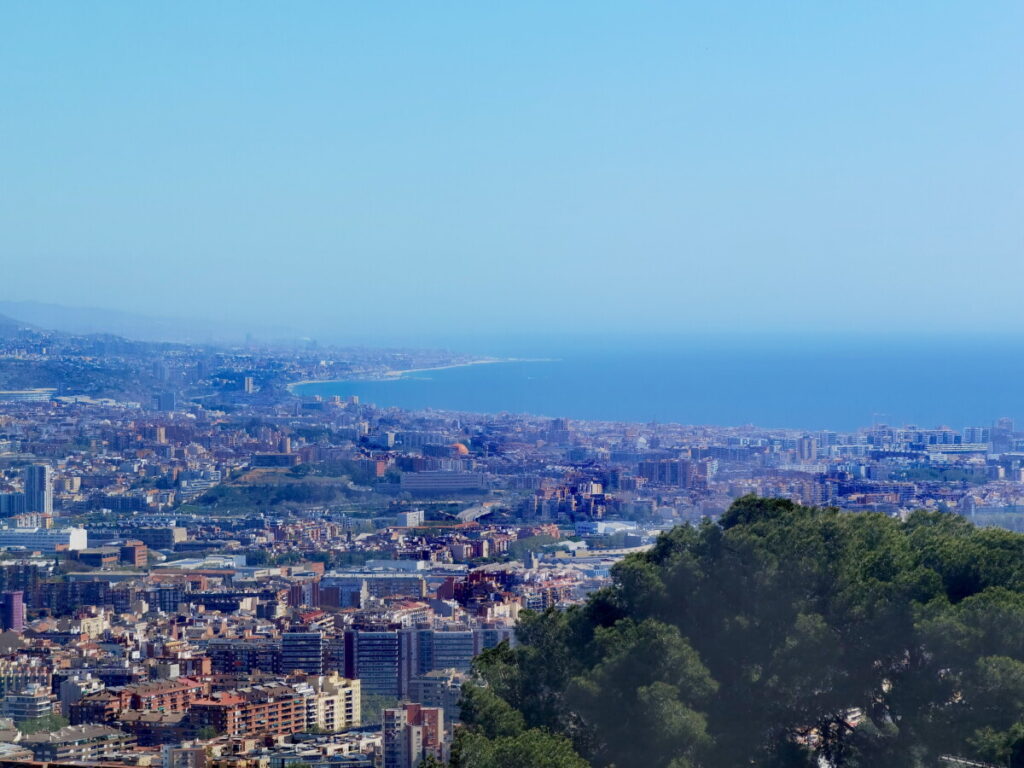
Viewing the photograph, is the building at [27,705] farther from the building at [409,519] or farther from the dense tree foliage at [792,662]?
the building at [409,519]

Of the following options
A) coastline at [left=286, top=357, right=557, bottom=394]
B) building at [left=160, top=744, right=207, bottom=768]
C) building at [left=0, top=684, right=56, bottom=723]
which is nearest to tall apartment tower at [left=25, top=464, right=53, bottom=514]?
building at [left=0, top=684, right=56, bottom=723]

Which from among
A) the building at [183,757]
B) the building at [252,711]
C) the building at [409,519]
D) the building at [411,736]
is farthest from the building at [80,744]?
the building at [409,519]

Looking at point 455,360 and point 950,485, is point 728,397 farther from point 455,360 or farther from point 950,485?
point 950,485

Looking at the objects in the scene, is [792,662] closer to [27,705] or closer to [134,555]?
[27,705]

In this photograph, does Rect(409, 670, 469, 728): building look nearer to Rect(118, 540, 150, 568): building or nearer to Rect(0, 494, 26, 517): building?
Rect(118, 540, 150, 568): building

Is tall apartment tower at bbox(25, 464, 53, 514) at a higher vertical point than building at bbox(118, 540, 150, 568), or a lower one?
higher

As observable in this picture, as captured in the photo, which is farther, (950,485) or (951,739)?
(950,485)

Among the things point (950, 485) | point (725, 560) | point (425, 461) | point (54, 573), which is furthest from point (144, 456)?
point (725, 560)

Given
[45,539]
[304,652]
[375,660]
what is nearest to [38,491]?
[45,539]
